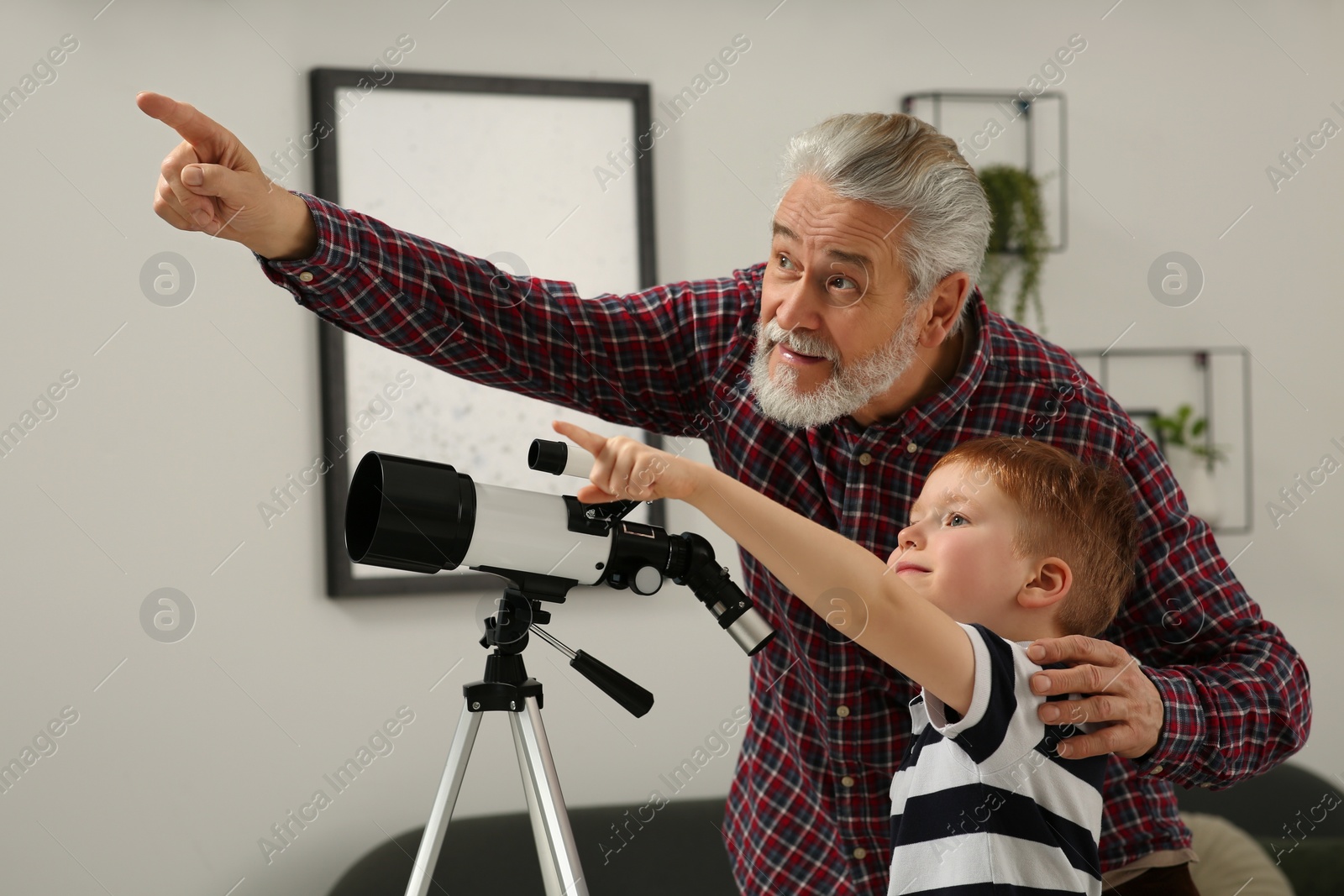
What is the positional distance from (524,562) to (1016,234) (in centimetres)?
180

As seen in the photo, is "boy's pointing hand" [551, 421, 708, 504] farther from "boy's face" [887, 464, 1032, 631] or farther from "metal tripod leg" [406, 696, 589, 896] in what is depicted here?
"metal tripod leg" [406, 696, 589, 896]

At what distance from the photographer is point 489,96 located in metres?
2.24

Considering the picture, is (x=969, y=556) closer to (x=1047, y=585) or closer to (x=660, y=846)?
(x=1047, y=585)

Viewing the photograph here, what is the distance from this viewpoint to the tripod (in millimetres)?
1172

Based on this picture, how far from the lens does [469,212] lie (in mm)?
2236

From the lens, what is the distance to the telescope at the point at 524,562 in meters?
1.04

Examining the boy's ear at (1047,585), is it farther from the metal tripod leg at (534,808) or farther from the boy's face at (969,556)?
the metal tripod leg at (534,808)

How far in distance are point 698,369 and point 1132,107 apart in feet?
5.92

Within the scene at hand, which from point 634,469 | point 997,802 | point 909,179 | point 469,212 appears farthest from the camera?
point 469,212

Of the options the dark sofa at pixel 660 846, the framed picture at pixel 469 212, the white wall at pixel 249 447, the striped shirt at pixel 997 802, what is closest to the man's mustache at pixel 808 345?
the striped shirt at pixel 997 802

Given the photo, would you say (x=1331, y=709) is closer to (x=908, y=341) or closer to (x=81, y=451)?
(x=908, y=341)

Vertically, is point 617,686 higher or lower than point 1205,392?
lower

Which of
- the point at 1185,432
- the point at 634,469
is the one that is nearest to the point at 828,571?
the point at 634,469

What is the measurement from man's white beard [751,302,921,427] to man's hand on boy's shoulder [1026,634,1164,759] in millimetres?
317
